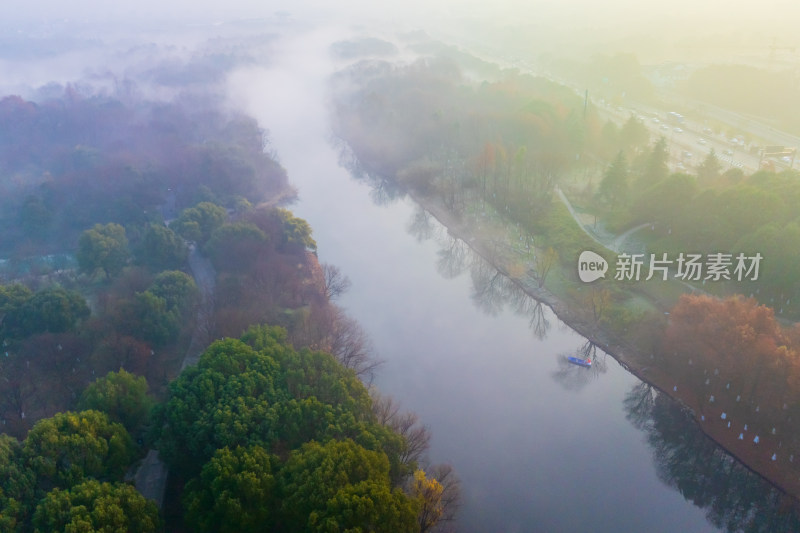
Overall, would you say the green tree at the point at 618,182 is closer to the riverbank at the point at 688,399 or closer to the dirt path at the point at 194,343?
the riverbank at the point at 688,399

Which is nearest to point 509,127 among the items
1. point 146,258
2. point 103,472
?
point 146,258

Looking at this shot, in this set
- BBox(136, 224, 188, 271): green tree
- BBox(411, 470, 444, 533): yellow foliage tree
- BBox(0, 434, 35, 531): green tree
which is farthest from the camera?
BBox(136, 224, 188, 271): green tree

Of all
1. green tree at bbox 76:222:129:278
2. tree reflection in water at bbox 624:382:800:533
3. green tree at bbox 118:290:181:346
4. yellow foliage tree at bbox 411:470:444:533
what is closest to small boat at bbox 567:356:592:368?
tree reflection in water at bbox 624:382:800:533

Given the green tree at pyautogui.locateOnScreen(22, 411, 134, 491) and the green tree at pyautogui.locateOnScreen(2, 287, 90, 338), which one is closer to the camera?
the green tree at pyautogui.locateOnScreen(22, 411, 134, 491)

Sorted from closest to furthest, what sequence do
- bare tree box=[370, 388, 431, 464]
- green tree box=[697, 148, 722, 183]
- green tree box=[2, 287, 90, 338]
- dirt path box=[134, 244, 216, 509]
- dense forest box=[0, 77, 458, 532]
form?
dense forest box=[0, 77, 458, 532] < dirt path box=[134, 244, 216, 509] < bare tree box=[370, 388, 431, 464] < green tree box=[2, 287, 90, 338] < green tree box=[697, 148, 722, 183]

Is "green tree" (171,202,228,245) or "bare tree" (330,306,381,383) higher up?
"green tree" (171,202,228,245)

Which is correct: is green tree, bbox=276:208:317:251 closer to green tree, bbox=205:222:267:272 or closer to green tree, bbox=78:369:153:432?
green tree, bbox=205:222:267:272

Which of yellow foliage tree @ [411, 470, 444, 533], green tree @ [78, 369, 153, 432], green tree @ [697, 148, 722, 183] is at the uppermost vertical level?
green tree @ [697, 148, 722, 183]
